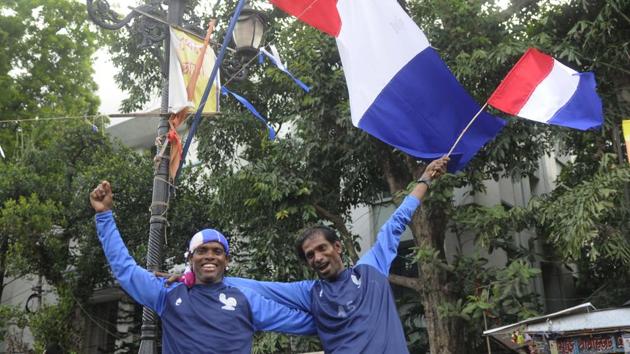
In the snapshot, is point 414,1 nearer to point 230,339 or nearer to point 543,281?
point 230,339

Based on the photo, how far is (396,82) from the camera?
18.8 feet

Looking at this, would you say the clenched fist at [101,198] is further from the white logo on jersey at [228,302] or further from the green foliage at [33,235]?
the green foliage at [33,235]

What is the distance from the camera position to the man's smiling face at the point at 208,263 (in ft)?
12.5

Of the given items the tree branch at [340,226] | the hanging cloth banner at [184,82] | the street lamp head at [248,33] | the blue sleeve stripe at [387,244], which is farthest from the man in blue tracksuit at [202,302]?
the tree branch at [340,226]

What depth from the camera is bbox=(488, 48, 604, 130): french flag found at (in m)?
6.25

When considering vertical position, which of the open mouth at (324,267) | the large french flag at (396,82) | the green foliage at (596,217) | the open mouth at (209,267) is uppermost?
the large french flag at (396,82)

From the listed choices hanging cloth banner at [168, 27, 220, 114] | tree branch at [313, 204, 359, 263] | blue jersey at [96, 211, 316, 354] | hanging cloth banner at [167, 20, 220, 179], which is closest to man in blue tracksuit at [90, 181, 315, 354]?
blue jersey at [96, 211, 316, 354]

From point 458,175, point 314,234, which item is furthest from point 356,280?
point 458,175

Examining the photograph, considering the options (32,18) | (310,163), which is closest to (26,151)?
(32,18)

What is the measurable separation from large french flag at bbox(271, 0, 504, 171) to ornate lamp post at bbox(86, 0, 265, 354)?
105cm

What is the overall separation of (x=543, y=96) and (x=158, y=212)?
4.00m

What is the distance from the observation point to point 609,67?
897 cm

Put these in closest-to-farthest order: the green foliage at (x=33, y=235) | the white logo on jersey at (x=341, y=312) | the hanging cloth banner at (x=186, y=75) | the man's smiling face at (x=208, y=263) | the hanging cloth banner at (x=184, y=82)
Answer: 1. the white logo on jersey at (x=341, y=312)
2. the man's smiling face at (x=208, y=263)
3. the hanging cloth banner at (x=184, y=82)
4. the hanging cloth banner at (x=186, y=75)
5. the green foliage at (x=33, y=235)

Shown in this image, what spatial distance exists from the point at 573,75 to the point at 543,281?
9.60m
